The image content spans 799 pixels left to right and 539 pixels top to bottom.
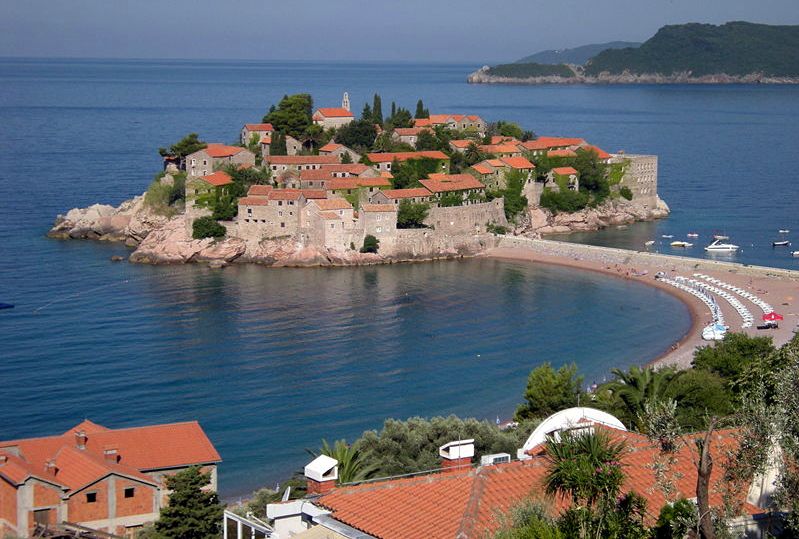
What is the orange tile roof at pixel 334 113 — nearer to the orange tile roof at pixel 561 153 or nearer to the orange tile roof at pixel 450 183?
the orange tile roof at pixel 450 183

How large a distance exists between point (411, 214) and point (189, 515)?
3634cm

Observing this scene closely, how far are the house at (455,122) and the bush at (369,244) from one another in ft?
46.2

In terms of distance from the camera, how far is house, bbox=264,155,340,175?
57125 mm

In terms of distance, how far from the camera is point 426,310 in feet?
145

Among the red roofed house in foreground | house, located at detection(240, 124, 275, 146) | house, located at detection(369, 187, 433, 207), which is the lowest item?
house, located at detection(369, 187, 433, 207)

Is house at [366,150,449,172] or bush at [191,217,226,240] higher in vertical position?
house at [366,150,449,172]

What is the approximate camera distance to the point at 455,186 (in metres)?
57.2

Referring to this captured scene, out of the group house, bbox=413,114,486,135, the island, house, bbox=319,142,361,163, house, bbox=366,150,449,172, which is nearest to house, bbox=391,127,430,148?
the island

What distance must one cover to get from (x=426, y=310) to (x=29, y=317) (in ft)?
45.1

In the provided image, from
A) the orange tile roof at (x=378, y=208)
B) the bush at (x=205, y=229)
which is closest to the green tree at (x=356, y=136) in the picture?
the orange tile roof at (x=378, y=208)

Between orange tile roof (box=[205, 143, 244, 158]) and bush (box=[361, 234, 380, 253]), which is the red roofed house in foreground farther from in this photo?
orange tile roof (box=[205, 143, 244, 158])

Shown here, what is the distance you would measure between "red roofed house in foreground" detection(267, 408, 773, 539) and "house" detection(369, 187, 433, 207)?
41358 millimetres

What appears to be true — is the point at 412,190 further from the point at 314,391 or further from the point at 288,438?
the point at 288,438

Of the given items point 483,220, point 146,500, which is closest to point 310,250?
point 483,220
